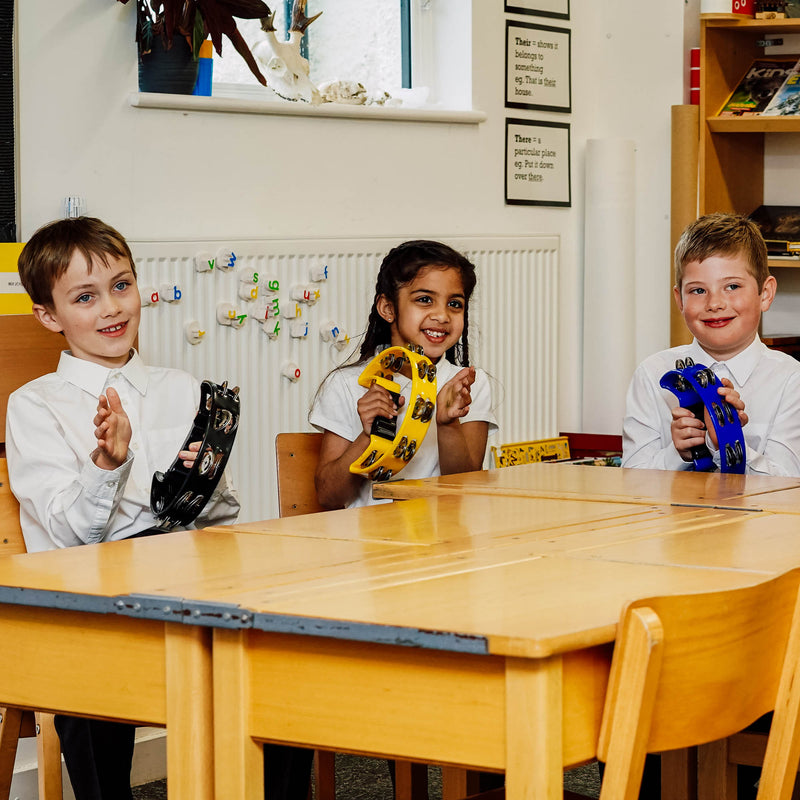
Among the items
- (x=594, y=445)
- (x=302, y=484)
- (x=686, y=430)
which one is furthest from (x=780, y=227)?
(x=302, y=484)

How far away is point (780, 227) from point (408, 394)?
168 centimetres

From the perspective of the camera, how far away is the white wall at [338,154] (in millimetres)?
2760

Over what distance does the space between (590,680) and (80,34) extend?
2096mm

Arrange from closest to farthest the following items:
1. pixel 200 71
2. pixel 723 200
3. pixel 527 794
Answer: pixel 527 794 → pixel 200 71 → pixel 723 200

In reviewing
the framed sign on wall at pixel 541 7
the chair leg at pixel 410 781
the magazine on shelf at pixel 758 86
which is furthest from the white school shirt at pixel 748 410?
the framed sign on wall at pixel 541 7

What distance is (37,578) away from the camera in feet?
4.36

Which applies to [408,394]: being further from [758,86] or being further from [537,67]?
[758,86]

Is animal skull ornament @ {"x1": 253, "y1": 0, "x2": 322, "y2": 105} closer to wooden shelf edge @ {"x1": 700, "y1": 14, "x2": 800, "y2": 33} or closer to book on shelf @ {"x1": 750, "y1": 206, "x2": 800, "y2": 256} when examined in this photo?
wooden shelf edge @ {"x1": 700, "y1": 14, "x2": 800, "y2": 33}

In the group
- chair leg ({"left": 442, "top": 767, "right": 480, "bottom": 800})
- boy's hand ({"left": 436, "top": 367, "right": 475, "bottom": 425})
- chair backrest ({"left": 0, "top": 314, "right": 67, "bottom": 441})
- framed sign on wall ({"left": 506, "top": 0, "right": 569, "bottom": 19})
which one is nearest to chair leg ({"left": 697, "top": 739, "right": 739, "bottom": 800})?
chair leg ({"left": 442, "top": 767, "right": 480, "bottom": 800})

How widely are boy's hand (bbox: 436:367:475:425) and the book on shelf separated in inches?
65.7

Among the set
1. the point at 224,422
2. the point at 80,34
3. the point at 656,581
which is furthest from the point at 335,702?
the point at 80,34

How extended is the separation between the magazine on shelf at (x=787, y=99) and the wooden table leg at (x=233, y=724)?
114 inches

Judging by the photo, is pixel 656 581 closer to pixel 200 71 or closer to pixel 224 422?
pixel 224 422

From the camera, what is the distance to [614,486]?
2141 mm
